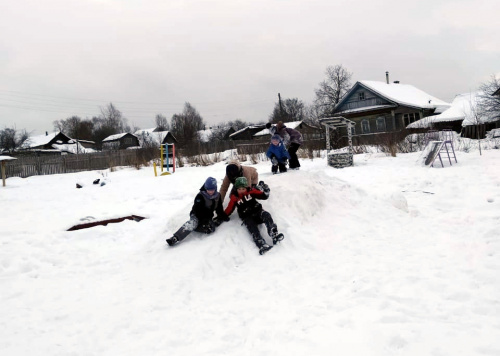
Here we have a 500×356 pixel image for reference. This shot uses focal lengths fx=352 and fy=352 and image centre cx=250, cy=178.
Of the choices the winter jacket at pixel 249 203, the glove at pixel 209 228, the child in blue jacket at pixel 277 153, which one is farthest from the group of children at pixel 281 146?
the glove at pixel 209 228

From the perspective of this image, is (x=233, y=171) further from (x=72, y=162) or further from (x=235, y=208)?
(x=72, y=162)

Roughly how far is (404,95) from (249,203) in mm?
34410

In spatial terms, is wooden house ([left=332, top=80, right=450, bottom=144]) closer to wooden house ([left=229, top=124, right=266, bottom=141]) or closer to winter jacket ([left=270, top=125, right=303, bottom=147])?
wooden house ([left=229, top=124, right=266, bottom=141])

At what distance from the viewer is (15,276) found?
4.36 m

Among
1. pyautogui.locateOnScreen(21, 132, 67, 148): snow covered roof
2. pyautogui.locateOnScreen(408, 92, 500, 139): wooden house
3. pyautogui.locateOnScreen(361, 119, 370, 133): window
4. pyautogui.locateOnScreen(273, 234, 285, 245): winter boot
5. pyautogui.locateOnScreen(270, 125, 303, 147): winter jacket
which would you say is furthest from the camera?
pyautogui.locateOnScreen(21, 132, 67, 148): snow covered roof

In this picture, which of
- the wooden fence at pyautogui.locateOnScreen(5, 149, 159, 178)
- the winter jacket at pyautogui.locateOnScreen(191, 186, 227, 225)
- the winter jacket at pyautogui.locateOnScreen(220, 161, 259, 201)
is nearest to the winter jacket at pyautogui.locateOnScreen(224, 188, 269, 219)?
the winter jacket at pyautogui.locateOnScreen(191, 186, 227, 225)

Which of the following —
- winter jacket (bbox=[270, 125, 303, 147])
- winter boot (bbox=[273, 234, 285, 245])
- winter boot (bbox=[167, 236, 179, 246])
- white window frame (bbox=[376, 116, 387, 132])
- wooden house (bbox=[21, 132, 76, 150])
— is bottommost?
winter boot (bbox=[273, 234, 285, 245])

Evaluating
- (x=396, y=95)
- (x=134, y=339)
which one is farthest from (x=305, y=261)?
(x=396, y=95)

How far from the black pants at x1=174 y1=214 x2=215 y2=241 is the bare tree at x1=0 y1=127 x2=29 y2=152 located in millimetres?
45394

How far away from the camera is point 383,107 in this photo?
107 ft

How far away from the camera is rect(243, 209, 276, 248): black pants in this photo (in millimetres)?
4797

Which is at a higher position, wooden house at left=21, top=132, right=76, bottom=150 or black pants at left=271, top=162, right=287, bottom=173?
wooden house at left=21, top=132, right=76, bottom=150

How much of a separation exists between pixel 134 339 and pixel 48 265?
252cm

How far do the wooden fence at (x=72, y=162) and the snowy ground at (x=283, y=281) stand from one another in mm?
16411
